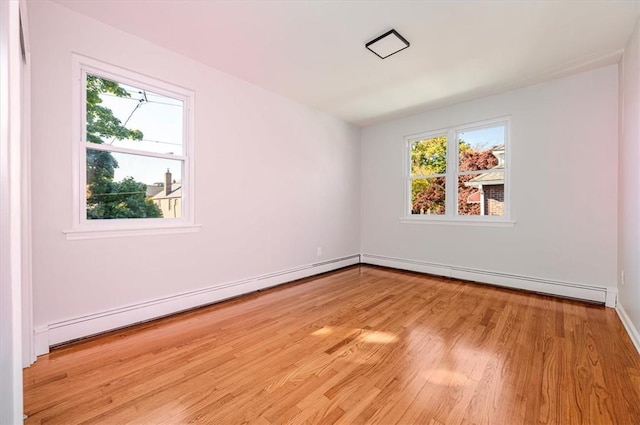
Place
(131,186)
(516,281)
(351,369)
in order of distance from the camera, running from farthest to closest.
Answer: (516,281) < (131,186) < (351,369)

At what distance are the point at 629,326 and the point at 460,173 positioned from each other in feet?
7.93

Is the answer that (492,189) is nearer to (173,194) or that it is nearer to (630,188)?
(630,188)

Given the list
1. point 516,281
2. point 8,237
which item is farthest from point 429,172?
point 8,237

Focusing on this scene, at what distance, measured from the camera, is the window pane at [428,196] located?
14.2 feet

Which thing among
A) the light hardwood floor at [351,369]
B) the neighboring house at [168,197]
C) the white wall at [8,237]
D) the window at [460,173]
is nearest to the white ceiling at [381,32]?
the window at [460,173]

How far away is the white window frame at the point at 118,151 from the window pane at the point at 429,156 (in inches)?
135

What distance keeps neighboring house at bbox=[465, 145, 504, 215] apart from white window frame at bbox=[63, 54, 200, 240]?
3740mm

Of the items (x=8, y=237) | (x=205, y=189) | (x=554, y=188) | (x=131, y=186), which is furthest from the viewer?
(x=554, y=188)

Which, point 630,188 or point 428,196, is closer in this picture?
point 630,188

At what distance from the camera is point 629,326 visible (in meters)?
2.29

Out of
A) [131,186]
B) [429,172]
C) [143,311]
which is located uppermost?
[429,172]

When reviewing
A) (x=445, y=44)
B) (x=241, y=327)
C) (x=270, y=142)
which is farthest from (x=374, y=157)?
(x=241, y=327)

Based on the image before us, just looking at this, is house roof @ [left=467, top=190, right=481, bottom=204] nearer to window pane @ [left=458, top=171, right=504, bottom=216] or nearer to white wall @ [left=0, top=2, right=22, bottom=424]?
window pane @ [left=458, top=171, right=504, bottom=216]

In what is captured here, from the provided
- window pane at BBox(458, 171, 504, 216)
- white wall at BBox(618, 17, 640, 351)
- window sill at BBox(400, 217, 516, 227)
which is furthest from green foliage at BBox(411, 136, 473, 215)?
white wall at BBox(618, 17, 640, 351)
